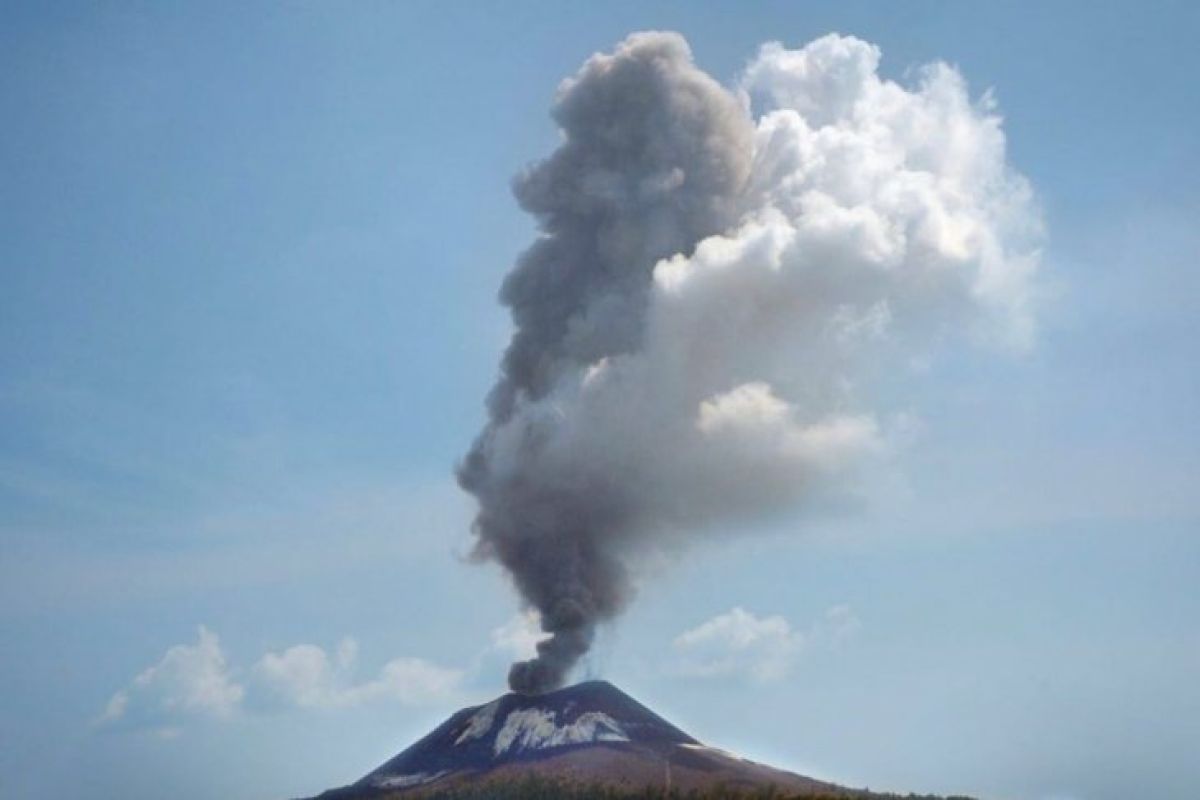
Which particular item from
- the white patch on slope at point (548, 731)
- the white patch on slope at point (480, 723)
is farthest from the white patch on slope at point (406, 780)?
the white patch on slope at point (548, 731)

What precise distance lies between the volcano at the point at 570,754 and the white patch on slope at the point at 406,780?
18 centimetres

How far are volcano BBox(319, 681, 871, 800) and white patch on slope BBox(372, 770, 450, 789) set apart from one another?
0.18 meters

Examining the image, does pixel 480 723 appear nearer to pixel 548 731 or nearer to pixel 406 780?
pixel 548 731

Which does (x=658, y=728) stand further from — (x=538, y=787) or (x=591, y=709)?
(x=538, y=787)

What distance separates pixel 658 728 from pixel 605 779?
87.3 feet

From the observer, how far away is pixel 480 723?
157125 mm

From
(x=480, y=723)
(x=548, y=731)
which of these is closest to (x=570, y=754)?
(x=548, y=731)

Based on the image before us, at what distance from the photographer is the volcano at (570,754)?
137 meters

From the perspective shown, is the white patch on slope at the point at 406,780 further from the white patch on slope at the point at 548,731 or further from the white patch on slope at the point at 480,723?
the white patch on slope at the point at 548,731

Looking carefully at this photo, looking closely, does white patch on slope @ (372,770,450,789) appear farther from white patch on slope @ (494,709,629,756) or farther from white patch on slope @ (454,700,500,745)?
white patch on slope @ (494,709,629,756)

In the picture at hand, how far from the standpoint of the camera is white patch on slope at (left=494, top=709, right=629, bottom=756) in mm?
147750

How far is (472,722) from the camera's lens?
522 ft

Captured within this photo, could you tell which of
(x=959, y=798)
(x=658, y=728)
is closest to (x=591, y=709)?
(x=658, y=728)

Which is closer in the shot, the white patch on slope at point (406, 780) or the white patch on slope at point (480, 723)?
the white patch on slope at point (406, 780)
